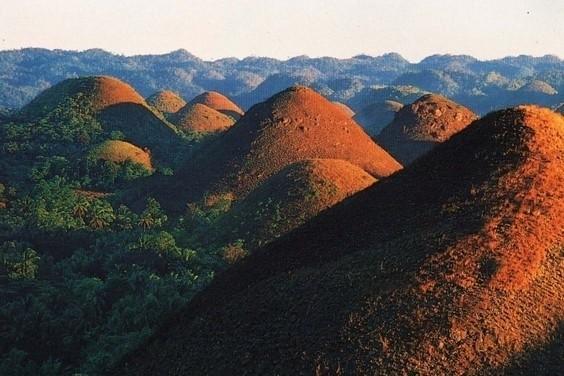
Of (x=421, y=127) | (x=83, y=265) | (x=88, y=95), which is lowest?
(x=421, y=127)

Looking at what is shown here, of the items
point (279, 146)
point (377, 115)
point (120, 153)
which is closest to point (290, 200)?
point (279, 146)

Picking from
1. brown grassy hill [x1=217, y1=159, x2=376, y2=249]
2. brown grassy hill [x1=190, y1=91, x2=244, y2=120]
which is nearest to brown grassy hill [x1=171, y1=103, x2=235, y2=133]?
brown grassy hill [x1=190, y1=91, x2=244, y2=120]

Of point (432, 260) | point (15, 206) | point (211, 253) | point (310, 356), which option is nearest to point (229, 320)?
point (310, 356)

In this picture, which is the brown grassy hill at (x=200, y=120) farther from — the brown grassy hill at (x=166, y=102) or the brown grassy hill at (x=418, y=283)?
the brown grassy hill at (x=418, y=283)

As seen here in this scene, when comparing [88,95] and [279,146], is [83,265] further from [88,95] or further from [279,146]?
[88,95]

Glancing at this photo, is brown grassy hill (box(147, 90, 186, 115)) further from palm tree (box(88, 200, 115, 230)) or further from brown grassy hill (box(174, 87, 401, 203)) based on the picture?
palm tree (box(88, 200, 115, 230))

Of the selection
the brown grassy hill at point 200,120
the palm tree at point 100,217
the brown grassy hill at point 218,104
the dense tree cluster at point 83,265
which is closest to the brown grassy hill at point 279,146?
the dense tree cluster at point 83,265
